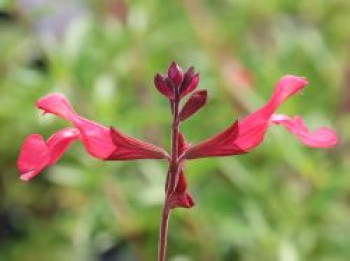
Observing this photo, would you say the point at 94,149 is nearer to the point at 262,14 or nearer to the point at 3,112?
the point at 3,112

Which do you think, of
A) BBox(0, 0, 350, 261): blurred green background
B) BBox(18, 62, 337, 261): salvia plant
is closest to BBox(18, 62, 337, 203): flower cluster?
BBox(18, 62, 337, 261): salvia plant

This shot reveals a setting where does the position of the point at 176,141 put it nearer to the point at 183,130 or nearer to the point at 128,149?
the point at 128,149

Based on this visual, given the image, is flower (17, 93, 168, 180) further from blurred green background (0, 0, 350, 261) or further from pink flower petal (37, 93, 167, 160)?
blurred green background (0, 0, 350, 261)

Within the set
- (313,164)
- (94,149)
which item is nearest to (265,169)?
(313,164)

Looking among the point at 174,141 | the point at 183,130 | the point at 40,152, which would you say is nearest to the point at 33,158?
the point at 40,152

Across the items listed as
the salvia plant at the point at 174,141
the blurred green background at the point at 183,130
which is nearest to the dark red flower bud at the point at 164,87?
the salvia plant at the point at 174,141

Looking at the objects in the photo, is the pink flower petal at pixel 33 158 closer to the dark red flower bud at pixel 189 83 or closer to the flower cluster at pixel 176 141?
the flower cluster at pixel 176 141
